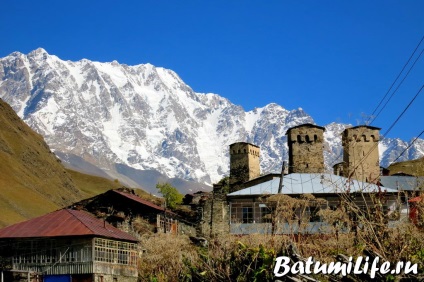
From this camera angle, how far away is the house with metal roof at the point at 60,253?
4797 cm

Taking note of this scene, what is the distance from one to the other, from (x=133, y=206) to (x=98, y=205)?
302 centimetres

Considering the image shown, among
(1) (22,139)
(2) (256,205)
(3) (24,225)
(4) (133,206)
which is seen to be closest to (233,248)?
(2) (256,205)

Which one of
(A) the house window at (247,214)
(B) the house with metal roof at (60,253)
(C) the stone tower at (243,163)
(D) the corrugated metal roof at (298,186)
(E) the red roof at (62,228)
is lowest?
(B) the house with metal roof at (60,253)

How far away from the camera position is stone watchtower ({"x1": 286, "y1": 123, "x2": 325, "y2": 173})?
80750 millimetres

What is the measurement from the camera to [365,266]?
48.7 ft

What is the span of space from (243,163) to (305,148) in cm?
1343

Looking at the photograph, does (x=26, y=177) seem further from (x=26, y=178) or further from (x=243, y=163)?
(x=243, y=163)

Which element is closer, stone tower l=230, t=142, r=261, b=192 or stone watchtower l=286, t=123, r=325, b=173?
stone watchtower l=286, t=123, r=325, b=173

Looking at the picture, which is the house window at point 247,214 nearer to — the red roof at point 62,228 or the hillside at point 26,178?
the red roof at point 62,228

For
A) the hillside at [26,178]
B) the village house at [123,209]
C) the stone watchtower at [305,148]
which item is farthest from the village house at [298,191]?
the hillside at [26,178]

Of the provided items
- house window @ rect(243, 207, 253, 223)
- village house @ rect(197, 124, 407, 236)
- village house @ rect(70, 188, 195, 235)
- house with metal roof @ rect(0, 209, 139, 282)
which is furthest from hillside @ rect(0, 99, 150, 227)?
house window @ rect(243, 207, 253, 223)

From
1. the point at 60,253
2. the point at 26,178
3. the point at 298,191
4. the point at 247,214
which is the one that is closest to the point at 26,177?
the point at 26,178

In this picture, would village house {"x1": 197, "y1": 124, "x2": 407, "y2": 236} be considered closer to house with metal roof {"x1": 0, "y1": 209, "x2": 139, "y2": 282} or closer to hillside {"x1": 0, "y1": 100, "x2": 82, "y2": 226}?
house with metal roof {"x1": 0, "y1": 209, "x2": 139, "y2": 282}

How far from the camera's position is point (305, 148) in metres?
81.9
